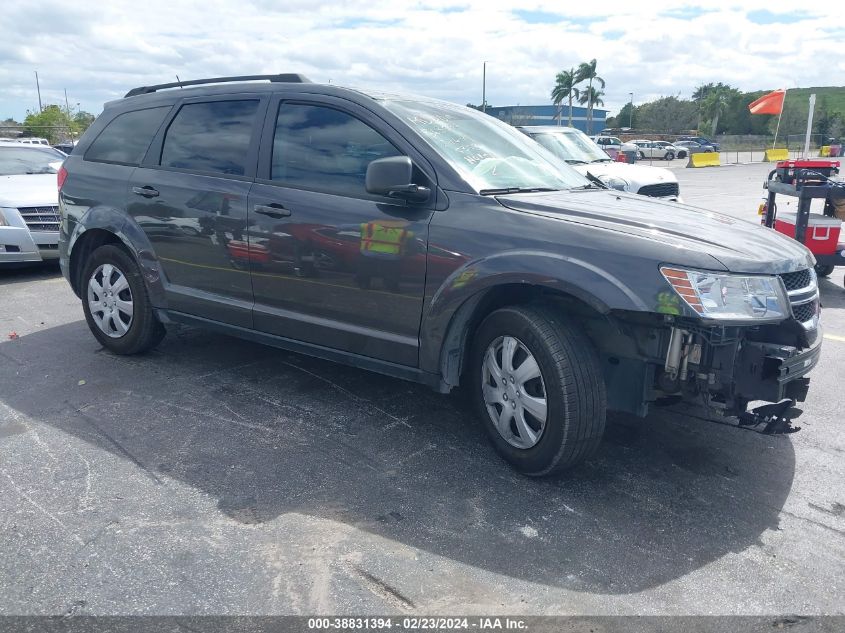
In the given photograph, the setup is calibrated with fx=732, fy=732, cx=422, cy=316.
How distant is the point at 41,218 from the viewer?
823 centimetres

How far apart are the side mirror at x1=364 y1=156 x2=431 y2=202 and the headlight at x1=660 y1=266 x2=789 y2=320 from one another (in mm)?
1265

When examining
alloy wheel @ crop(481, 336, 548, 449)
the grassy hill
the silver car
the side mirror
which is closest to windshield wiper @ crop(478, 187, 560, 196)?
the side mirror

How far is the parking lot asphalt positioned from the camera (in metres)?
2.65

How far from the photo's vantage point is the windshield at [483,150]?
3.83m

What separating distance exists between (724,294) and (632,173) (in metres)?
8.35

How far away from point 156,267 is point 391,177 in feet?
7.02

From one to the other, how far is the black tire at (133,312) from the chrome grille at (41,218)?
348 centimetres

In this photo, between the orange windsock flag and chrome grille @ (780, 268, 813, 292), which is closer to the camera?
chrome grille @ (780, 268, 813, 292)

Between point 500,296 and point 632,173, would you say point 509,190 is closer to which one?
point 500,296

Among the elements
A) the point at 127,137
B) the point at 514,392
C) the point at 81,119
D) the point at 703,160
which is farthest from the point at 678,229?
the point at 81,119

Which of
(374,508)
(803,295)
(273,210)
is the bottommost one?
(374,508)

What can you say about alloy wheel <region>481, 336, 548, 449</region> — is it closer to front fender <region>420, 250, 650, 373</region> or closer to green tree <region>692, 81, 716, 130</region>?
front fender <region>420, 250, 650, 373</region>

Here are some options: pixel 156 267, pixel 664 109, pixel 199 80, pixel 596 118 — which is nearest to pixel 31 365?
pixel 156 267

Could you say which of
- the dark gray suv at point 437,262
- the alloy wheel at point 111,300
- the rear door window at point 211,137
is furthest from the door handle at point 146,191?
the alloy wheel at point 111,300
